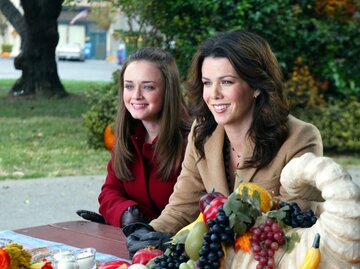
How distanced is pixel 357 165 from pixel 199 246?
7.87m

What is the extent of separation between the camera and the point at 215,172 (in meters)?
3.22

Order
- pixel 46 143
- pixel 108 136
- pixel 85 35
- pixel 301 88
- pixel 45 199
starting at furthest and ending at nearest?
1. pixel 85 35
2. pixel 46 143
3. pixel 108 136
4. pixel 301 88
5. pixel 45 199

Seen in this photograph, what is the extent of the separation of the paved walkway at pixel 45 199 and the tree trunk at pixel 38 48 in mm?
9357

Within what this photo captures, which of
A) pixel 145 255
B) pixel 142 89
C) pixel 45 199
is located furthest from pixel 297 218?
pixel 45 199

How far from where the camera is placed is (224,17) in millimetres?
9859

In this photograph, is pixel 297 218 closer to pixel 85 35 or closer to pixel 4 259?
pixel 4 259

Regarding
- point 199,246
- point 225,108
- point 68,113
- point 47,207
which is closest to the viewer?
point 199,246

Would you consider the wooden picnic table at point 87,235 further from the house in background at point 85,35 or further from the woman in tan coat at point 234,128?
the house in background at point 85,35

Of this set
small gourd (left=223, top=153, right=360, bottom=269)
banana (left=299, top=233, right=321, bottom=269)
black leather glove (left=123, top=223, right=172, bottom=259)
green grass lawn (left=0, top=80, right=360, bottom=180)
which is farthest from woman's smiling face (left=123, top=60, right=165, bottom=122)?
green grass lawn (left=0, top=80, right=360, bottom=180)

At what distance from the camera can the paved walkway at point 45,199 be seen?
7254mm

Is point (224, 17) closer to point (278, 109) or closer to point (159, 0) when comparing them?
point (159, 0)

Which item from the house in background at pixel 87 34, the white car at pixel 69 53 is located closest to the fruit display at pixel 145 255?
the white car at pixel 69 53

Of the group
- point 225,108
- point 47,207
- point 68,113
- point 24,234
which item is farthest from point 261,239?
point 68,113

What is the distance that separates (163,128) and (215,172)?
75 cm
